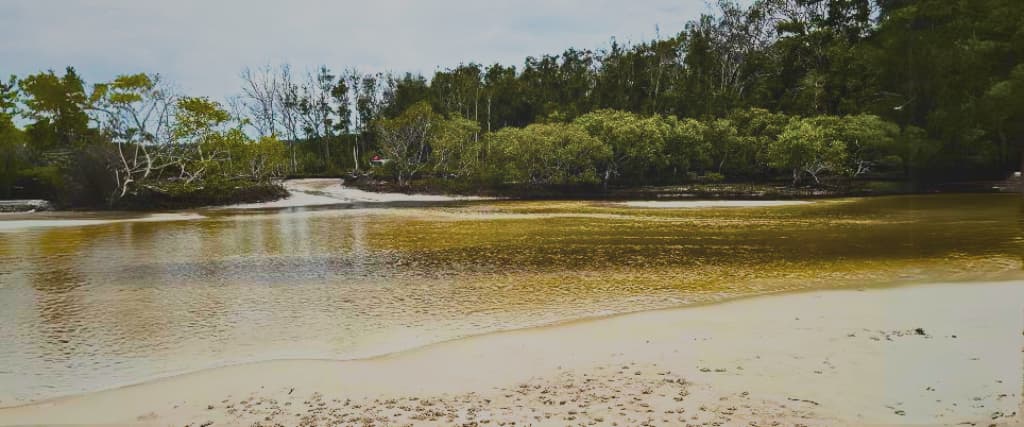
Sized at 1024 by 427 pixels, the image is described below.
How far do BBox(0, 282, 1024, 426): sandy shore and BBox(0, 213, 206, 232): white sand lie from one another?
26.4 metres

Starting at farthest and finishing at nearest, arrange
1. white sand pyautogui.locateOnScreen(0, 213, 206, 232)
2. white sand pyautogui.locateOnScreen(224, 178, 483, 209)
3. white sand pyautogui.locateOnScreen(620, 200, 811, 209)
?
white sand pyautogui.locateOnScreen(224, 178, 483, 209) → white sand pyautogui.locateOnScreen(620, 200, 811, 209) → white sand pyautogui.locateOnScreen(0, 213, 206, 232)

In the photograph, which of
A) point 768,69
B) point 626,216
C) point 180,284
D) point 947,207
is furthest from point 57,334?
point 768,69

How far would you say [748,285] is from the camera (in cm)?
1183

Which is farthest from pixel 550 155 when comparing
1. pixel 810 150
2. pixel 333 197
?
pixel 810 150

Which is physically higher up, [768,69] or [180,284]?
[768,69]

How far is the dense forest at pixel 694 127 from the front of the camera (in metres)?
38.9

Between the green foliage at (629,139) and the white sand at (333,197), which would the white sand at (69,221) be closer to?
the white sand at (333,197)

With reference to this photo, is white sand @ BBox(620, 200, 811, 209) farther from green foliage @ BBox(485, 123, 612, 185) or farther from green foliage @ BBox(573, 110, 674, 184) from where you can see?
green foliage @ BBox(573, 110, 674, 184)

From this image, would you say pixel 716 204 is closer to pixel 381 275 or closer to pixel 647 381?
pixel 381 275

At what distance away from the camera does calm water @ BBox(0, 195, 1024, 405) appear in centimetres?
850

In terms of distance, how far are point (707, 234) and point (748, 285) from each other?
28.1ft

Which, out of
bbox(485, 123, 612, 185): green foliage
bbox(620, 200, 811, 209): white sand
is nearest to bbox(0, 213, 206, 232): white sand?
bbox(485, 123, 612, 185): green foliage

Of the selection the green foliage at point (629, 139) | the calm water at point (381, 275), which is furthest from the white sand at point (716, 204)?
the green foliage at point (629, 139)

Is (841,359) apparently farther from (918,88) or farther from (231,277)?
(918,88)
